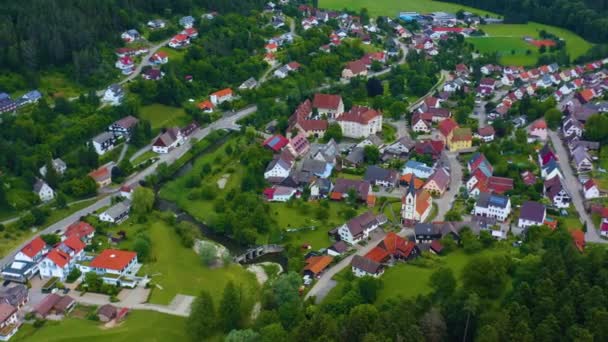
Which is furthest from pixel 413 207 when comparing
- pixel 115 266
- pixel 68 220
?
pixel 68 220

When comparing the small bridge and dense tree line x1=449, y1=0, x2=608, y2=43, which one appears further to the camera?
dense tree line x1=449, y1=0, x2=608, y2=43

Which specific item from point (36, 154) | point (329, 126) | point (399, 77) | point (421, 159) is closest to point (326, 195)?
point (421, 159)

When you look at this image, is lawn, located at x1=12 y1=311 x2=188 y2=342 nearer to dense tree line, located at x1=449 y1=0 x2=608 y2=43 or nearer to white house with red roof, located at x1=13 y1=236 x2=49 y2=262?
white house with red roof, located at x1=13 y1=236 x2=49 y2=262

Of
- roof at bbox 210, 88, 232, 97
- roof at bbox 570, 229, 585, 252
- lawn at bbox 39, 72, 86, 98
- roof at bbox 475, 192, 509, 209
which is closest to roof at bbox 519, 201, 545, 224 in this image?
roof at bbox 475, 192, 509, 209

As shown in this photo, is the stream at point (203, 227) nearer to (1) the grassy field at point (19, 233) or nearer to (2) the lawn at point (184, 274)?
(2) the lawn at point (184, 274)

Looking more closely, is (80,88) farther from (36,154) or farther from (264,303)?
(264,303)

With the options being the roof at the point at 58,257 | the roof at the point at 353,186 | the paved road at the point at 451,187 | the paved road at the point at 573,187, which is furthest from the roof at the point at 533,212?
the roof at the point at 58,257
